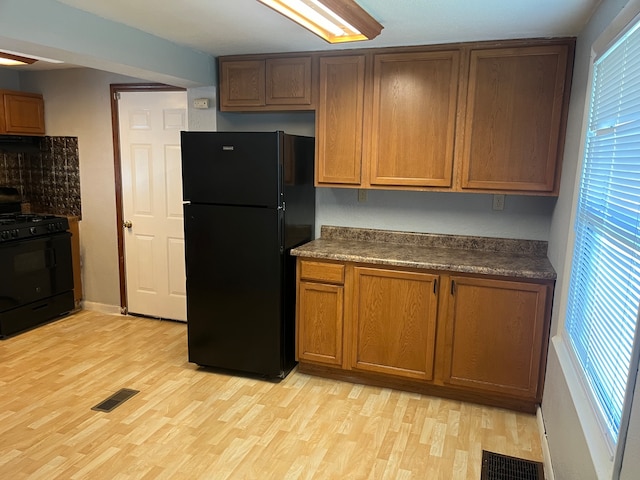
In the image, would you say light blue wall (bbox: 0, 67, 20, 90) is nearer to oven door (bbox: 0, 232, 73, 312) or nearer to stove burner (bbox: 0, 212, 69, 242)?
stove burner (bbox: 0, 212, 69, 242)

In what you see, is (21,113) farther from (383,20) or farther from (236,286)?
(383,20)

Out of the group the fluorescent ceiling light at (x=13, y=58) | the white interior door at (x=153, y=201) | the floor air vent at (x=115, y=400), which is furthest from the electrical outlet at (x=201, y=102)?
the floor air vent at (x=115, y=400)

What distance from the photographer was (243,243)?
3.10 m

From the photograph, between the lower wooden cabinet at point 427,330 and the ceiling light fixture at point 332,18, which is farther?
the lower wooden cabinet at point 427,330

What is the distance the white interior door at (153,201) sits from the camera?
159 inches

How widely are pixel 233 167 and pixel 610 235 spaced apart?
2132mm

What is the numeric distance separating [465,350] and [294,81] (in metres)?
2.11

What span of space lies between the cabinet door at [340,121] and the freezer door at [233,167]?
43cm

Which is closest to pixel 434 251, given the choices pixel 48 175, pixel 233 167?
pixel 233 167

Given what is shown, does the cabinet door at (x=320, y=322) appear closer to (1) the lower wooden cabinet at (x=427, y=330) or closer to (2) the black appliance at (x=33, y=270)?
(1) the lower wooden cabinet at (x=427, y=330)

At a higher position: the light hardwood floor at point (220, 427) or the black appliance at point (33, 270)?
the black appliance at point (33, 270)

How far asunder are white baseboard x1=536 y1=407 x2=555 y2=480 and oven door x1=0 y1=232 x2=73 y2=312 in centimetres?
399

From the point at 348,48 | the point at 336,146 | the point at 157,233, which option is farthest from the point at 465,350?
the point at 157,233

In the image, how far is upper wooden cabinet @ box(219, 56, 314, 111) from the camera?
326 centimetres
